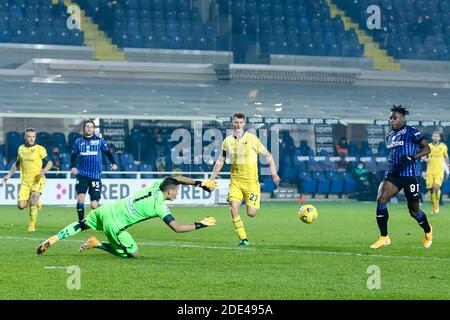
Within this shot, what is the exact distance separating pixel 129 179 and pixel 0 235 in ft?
51.6

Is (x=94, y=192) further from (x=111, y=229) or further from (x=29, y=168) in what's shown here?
(x=111, y=229)

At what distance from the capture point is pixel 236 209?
64.3ft

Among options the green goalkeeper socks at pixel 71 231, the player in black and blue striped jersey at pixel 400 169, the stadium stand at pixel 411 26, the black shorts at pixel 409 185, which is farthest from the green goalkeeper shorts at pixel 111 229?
the stadium stand at pixel 411 26

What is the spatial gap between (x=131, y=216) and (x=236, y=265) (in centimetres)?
162

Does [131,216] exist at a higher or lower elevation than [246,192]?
higher

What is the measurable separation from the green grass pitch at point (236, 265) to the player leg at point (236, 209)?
0.87 ft

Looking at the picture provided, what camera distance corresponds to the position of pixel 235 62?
44.3m

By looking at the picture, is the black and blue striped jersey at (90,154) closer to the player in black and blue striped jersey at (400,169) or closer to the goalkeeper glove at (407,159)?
the player in black and blue striped jersey at (400,169)

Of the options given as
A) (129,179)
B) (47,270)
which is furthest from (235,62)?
(47,270)

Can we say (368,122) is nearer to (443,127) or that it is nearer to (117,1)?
(443,127)

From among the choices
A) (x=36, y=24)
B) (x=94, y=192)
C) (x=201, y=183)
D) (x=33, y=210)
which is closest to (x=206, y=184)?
(x=201, y=183)

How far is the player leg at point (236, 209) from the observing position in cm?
1944

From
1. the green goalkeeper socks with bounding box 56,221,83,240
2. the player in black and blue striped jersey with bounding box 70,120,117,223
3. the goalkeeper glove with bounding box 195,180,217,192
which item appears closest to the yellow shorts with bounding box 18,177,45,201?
the player in black and blue striped jersey with bounding box 70,120,117,223

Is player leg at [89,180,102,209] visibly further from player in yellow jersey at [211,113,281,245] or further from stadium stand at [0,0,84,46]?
stadium stand at [0,0,84,46]
